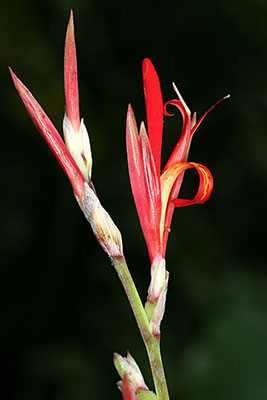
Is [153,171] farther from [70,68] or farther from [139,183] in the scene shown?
[70,68]

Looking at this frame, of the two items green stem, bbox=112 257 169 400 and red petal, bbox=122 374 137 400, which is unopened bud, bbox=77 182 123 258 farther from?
red petal, bbox=122 374 137 400

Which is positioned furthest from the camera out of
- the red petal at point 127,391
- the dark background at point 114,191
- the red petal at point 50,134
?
the dark background at point 114,191

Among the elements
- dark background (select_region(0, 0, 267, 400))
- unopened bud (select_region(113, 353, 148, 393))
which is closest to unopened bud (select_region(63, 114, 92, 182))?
unopened bud (select_region(113, 353, 148, 393))

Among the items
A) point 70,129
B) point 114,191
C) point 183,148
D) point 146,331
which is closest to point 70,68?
point 70,129

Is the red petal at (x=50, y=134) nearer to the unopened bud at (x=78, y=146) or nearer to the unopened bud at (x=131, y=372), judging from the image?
the unopened bud at (x=78, y=146)

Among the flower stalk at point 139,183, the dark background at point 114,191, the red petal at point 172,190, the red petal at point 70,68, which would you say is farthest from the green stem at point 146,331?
the dark background at point 114,191
